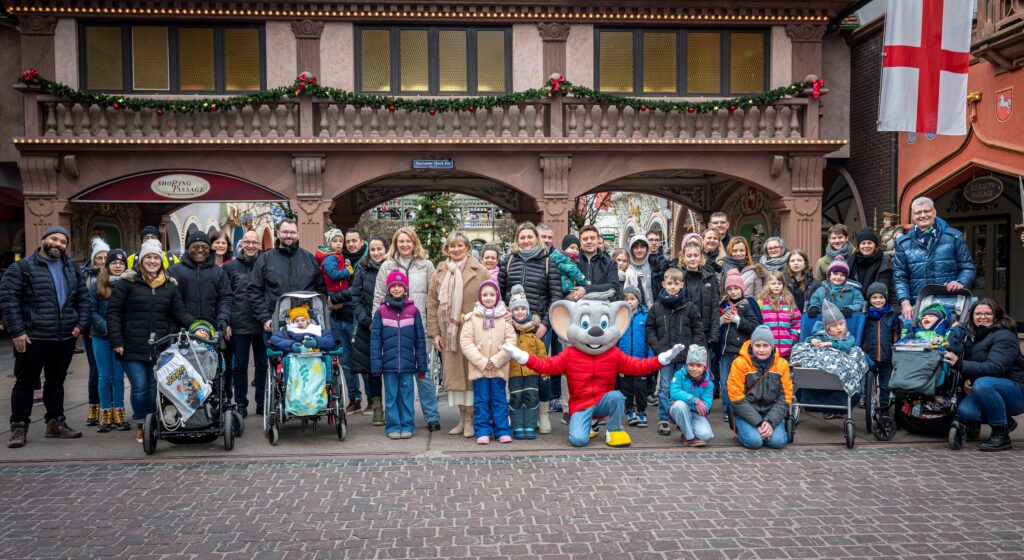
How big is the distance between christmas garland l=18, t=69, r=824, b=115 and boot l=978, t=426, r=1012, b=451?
351 inches

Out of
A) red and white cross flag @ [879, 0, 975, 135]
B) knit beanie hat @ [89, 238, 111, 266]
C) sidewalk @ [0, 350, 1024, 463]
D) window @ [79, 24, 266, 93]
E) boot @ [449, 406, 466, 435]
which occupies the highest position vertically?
window @ [79, 24, 266, 93]

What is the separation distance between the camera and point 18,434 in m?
7.08

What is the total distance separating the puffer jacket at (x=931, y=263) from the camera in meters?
7.76

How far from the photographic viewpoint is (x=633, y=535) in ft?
15.7

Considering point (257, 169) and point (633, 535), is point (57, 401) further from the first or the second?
point (257, 169)

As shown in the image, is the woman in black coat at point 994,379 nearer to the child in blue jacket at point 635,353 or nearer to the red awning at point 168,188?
the child in blue jacket at point 635,353

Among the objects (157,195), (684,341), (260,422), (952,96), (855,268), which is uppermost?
(952,96)

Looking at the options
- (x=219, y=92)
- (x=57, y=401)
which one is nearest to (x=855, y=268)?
(x=57, y=401)

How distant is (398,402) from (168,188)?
9.17m

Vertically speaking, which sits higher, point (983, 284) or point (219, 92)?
point (219, 92)

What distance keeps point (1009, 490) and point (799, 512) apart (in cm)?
178

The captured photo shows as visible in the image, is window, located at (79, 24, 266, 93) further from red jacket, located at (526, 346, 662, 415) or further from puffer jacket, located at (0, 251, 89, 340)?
red jacket, located at (526, 346, 662, 415)

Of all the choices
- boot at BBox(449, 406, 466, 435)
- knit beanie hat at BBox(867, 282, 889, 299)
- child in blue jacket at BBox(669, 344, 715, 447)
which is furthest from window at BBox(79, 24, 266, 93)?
knit beanie hat at BBox(867, 282, 889, 299)

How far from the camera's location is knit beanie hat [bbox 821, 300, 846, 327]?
24.0 ft
